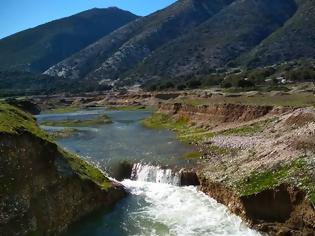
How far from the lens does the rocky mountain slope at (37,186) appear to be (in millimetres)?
30391

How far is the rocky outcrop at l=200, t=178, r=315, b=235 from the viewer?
30703 millimetres

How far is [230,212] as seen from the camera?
36250mm

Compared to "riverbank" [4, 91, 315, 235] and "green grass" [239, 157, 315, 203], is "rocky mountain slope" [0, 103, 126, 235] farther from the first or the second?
"green grass" [239, 157, 315, 203]

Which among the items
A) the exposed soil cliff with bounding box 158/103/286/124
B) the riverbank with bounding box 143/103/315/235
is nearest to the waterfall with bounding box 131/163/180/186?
the riverbank with bounding box 143/103/315/235

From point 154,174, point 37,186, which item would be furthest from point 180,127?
point 37,186

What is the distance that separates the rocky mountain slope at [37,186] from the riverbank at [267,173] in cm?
1060

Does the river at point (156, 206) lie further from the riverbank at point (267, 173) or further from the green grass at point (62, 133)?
the green grass at point (62, 133)

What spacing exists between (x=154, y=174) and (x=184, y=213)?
492 inches

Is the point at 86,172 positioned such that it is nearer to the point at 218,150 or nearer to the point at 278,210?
the point at 278,210

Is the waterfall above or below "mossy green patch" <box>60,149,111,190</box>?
below

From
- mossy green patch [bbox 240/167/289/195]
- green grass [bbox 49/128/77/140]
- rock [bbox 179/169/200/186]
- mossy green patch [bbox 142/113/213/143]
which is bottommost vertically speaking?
mossy green patch [bbox 142/113/213/143]

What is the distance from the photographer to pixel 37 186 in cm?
3284

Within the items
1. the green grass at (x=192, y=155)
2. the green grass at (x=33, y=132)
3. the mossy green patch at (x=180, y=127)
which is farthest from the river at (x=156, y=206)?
the mossy green patch at (x=180, y=127)

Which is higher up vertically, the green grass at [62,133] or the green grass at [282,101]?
the green grass at [62,133]
